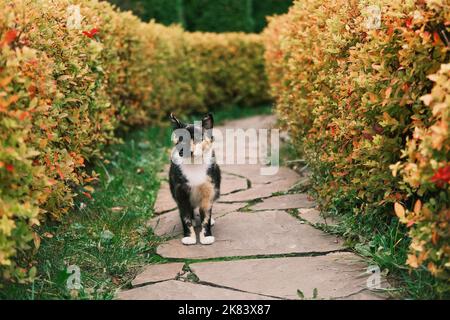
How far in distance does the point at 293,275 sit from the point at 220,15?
14.9 metres

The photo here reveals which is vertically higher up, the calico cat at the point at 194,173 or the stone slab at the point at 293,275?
the calico cat at the point at 194,173

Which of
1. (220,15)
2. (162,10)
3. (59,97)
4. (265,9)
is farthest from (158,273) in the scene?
(265,9)

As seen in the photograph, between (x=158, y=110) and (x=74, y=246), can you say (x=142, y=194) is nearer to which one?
(x=74, y=246)

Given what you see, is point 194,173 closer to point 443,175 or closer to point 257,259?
point 257,259

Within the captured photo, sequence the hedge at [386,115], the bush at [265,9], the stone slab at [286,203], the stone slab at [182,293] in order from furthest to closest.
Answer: the bush at [265,9]
the stone slab at [286,203]
the stone slab at [182,293]
the hedge at [386,115]

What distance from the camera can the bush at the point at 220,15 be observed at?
1784 cm

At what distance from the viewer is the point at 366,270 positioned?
153 inches

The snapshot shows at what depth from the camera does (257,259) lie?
423 cm

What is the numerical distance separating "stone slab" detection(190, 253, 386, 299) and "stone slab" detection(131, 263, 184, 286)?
0.43ft

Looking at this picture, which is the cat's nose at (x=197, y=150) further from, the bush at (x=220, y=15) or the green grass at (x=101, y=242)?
the bush at (x=220, y=15)

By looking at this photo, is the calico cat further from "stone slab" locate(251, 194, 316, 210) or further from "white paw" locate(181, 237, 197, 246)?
"stone slab" locate(251, 194, 316, 210)

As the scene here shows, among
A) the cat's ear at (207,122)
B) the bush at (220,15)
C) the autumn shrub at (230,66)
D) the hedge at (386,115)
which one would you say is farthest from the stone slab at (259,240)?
the bush at (220,15)

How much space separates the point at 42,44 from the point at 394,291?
2811mm

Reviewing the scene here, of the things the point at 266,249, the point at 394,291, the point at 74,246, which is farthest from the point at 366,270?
the point at 74,246
